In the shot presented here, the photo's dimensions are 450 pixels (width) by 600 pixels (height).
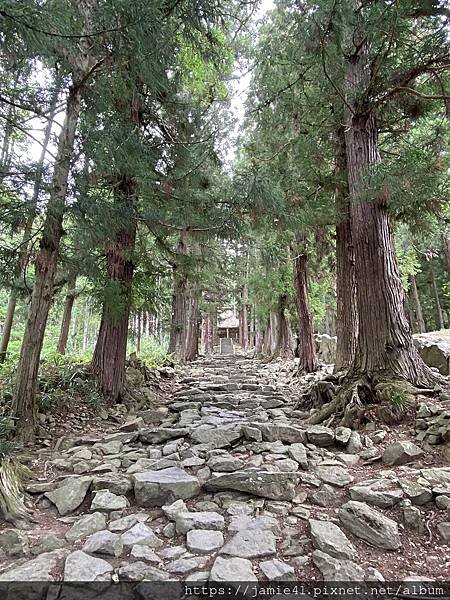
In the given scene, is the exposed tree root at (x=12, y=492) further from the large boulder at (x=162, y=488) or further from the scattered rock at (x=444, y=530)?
the scattered rock at (x=444, y=530)

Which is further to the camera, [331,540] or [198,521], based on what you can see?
[198,521]

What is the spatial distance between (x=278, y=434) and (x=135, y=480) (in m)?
1.80

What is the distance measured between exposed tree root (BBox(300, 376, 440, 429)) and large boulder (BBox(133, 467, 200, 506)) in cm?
216

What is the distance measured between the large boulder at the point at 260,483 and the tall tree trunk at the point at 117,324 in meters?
3.34

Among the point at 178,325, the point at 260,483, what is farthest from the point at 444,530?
the point at 178,325

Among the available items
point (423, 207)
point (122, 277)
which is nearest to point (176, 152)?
point (122, 277)

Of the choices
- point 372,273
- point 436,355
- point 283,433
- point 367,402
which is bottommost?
point 283,433

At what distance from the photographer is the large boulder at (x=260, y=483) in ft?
9.20

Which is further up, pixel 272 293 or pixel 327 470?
pixel 272 293

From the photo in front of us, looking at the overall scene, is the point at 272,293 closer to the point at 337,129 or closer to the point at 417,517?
the point at 337,129

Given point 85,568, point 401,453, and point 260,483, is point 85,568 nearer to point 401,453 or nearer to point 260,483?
point 260,483

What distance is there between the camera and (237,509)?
2645mm

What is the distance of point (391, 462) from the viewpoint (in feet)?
10.4

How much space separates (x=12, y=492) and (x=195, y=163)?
214 inches
